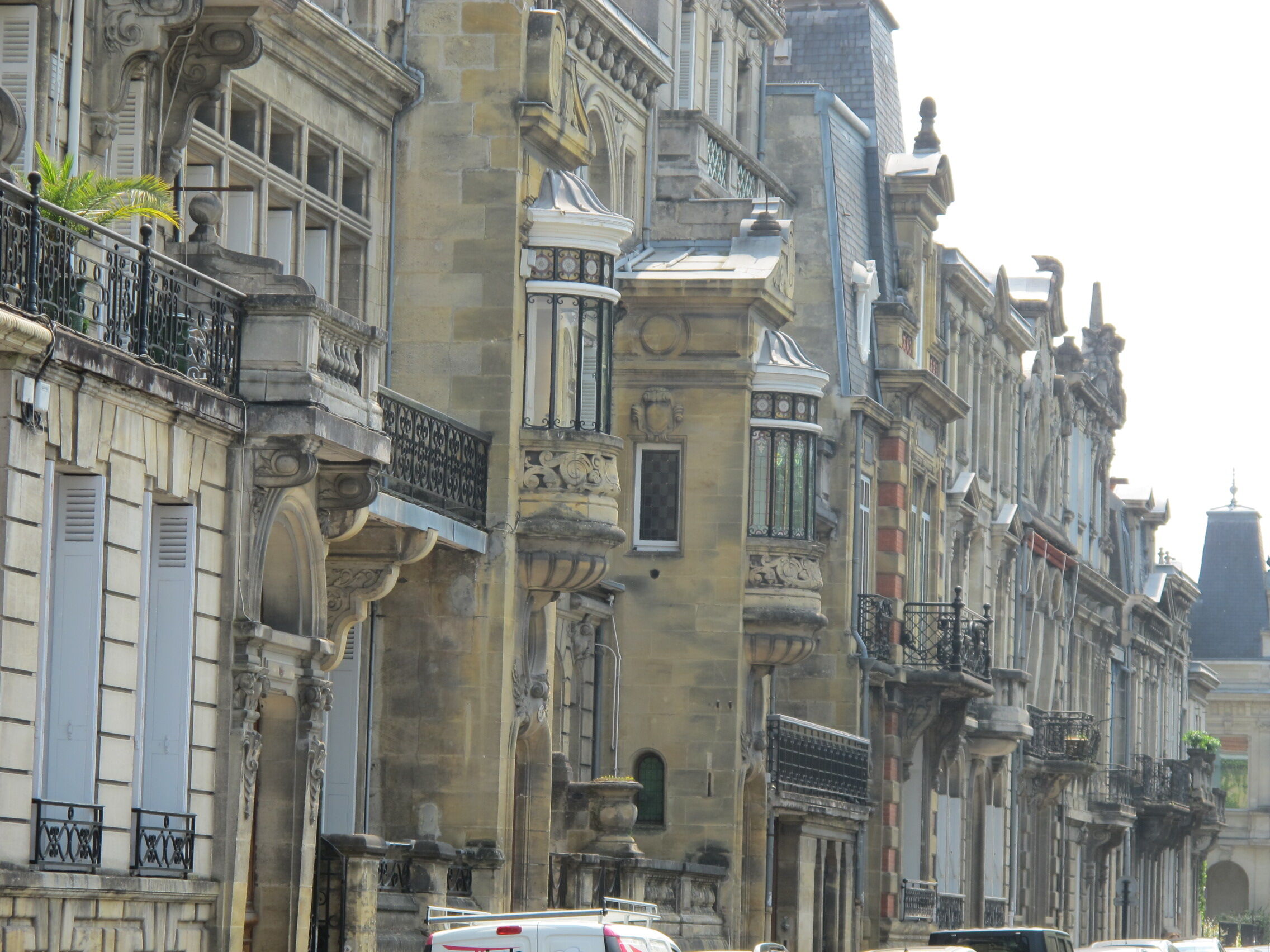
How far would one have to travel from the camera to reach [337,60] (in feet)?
86.6

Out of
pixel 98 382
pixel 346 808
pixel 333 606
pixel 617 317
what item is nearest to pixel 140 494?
pixel 98 382

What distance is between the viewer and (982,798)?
52031 millimetres

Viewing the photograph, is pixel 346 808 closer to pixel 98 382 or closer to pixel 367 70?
pixel 367 70

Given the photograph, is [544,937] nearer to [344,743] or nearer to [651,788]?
[344,743]

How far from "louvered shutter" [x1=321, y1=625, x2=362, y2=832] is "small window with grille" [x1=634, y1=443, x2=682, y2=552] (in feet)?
25.2

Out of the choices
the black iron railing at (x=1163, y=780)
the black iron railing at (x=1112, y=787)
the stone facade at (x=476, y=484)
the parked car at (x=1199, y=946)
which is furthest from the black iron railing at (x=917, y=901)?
the black iron railing at (x=1163, y=780)

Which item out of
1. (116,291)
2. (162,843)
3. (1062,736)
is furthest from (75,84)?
(1062,736)

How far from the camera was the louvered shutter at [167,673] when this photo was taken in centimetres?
1962

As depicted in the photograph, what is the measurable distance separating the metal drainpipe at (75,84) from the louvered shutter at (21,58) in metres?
0.52

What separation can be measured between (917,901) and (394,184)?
21.4 m

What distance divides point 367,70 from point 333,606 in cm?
583

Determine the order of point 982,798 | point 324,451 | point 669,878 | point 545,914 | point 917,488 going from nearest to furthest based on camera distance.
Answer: point 545,914
point 324,451
point 669,878
point 917,488
point 982,798

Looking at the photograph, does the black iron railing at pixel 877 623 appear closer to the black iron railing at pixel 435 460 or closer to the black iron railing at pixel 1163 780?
the black iron railing at pixel 435 460

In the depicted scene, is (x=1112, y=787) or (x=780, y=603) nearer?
(x=780, y=603)
